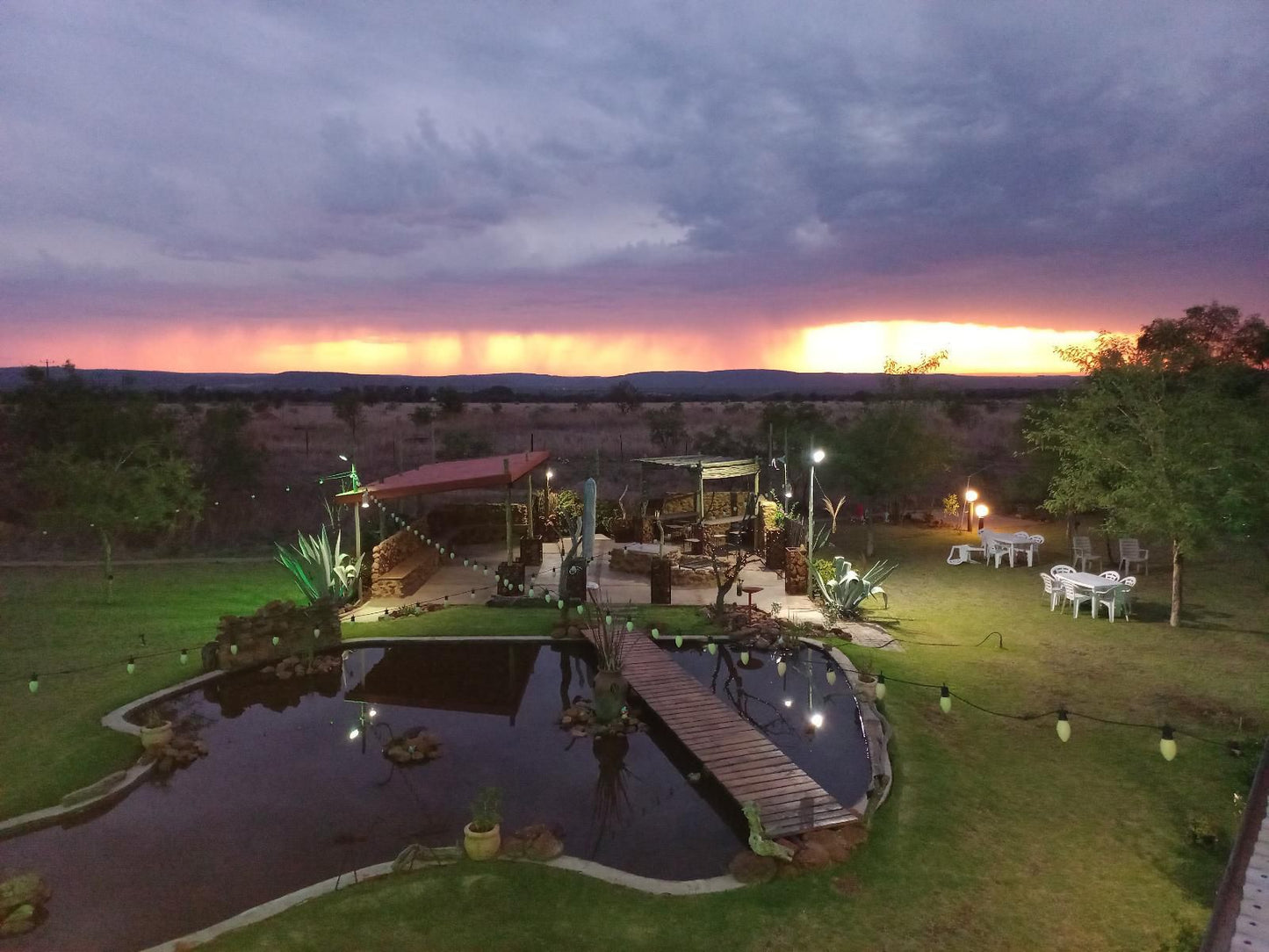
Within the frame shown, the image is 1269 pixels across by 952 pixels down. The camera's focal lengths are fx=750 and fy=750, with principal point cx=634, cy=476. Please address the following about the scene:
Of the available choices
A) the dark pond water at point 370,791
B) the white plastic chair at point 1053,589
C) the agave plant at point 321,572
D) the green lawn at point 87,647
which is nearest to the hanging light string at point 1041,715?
the dark pond water at point 370,791

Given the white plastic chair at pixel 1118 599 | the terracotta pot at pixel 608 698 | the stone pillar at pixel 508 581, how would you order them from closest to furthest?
the terracotta pot at pixel 608 698
the white plastic chair at pixel 1118 599
the stone pillar at pixel 508 581

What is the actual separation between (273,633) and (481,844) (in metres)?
6.68

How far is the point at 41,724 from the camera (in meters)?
9.21

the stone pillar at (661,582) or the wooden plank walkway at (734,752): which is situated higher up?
the stone pillar at (661,582)

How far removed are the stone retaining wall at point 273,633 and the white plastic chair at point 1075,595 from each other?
1331 centimetres

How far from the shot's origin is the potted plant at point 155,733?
8609mm

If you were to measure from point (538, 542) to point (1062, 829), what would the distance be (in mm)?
12947

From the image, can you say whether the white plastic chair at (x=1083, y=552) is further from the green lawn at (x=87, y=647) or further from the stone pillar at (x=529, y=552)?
the green lawn at (x=87, y=647)

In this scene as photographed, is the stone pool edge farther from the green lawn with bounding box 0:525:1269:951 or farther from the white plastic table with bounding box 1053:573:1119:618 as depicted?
the white plastic table with bounding box 1053:573:1119:618

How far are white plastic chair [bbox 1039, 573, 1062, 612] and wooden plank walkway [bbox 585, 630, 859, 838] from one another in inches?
324

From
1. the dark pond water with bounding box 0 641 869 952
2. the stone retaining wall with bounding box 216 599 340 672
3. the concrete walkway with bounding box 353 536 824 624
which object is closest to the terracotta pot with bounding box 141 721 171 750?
the dark pond water with bounding box 0 641 869 952

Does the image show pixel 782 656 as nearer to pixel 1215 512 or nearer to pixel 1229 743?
pixel 1229 743

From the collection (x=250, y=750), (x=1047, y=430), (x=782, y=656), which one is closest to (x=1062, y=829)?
(x=782, y=656)

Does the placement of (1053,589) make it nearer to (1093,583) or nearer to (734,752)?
(1093,583)
